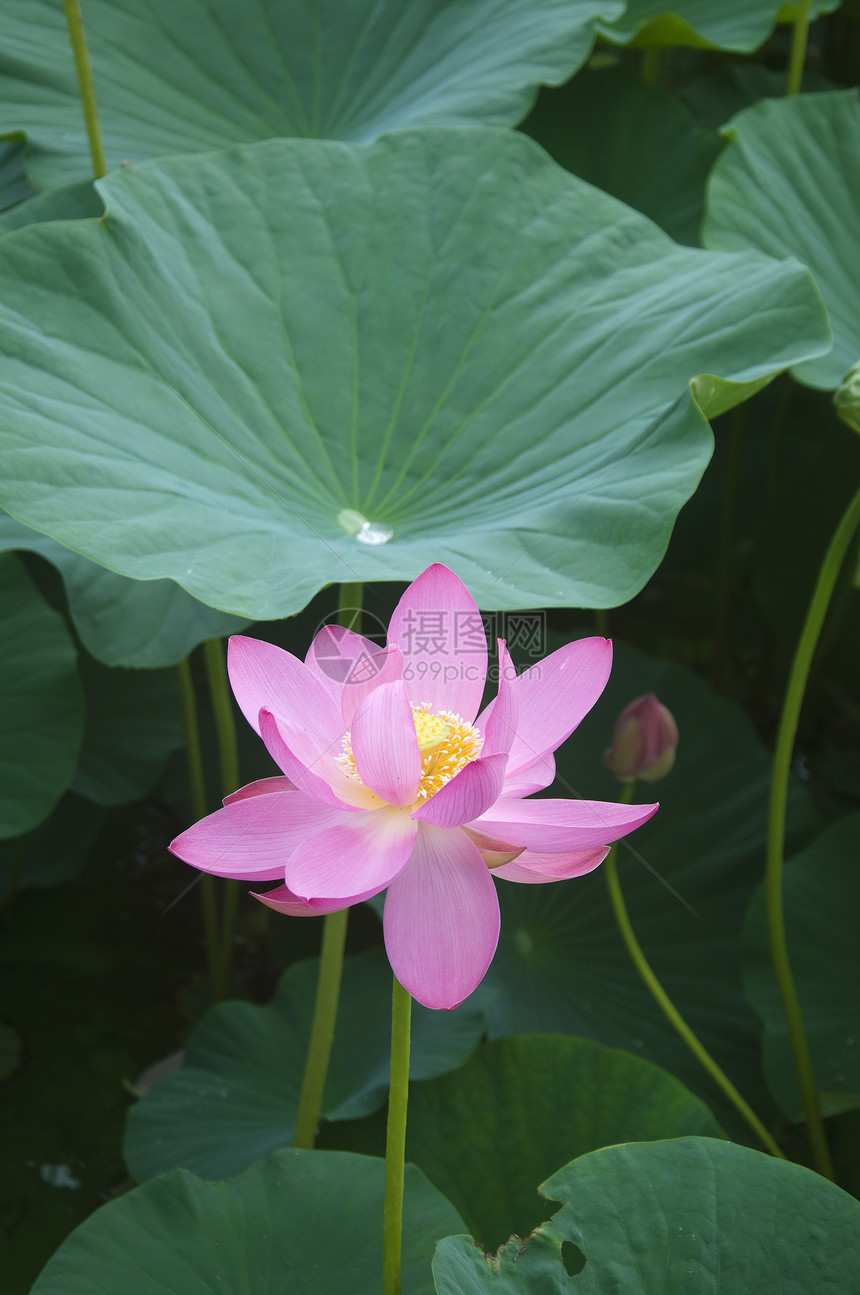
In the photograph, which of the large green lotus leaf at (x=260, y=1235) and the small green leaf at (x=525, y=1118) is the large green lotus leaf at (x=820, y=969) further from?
the large green lotus leaf at (x=260, y=1235)

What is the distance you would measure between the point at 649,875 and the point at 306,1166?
0.72 m

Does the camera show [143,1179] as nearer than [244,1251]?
No

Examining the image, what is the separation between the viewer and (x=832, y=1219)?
0.66m

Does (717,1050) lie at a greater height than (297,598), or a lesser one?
lesser

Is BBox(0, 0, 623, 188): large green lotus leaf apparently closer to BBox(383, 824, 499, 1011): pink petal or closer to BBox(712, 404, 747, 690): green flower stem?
BBox(712, 404, 747, 690): green flower stem

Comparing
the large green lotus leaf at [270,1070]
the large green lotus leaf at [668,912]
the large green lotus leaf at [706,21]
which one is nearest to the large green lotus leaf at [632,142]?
the large green lotus leaf at [706,21]

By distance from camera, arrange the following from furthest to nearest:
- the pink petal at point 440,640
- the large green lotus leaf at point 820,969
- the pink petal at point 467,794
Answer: the large green lotus leaf at point 820,969 → the pink petal at point 440,640 → the pink petal at point 467,794

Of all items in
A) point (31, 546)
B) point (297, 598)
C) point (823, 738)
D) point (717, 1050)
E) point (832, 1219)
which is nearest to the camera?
point (832, 1219)

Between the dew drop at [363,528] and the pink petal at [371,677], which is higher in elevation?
the pink petal at [371,677]

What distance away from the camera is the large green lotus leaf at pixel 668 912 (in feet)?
3.89

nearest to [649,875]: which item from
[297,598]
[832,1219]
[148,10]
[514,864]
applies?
[832,1219]

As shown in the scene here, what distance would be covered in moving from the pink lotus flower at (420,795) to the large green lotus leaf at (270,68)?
3.38 ft

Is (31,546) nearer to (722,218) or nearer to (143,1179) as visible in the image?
(143,1179)

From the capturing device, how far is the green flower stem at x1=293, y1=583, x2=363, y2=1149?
2.64 feet
